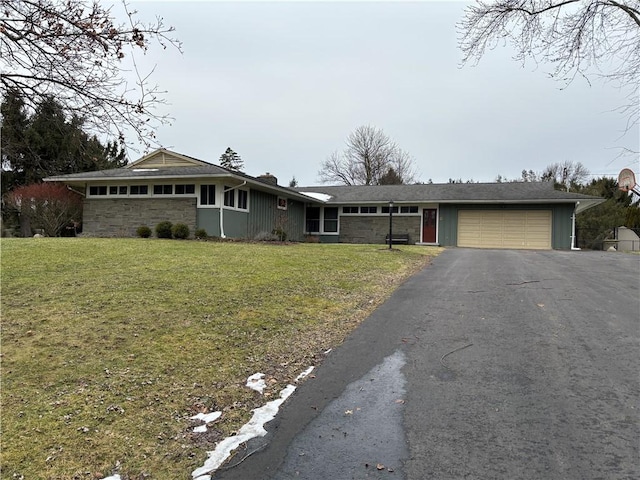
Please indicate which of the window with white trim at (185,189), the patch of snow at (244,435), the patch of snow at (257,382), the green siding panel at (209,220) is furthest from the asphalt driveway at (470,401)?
the window with white trim at (185,189)

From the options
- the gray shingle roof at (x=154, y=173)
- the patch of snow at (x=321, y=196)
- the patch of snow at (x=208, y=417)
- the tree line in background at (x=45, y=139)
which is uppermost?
the gray shingle roof at (x=154, y=173)

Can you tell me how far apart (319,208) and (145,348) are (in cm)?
2085

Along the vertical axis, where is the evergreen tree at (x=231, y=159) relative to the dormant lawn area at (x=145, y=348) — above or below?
above

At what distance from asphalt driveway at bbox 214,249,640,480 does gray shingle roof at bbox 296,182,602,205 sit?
15.0 m

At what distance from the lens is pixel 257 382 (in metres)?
4.04

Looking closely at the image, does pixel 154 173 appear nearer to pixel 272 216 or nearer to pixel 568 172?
pixel 272 216

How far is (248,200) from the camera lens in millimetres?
18000

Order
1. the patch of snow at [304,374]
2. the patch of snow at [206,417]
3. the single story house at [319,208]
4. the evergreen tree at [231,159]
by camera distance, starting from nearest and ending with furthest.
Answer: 1. the patch of snow at [206,417]
2. the patch of snow at [304,374]
3. the single story house at [319,208]
4. the evergreen tree at [231,159]

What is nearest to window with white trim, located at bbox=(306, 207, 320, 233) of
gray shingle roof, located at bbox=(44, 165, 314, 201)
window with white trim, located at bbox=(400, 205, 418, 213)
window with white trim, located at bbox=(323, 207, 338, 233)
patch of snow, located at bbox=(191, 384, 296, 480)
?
window with white trim, located at bbox=(323, 207, 338, 233)

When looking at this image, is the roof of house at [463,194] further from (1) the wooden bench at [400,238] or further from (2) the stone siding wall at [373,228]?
(1) the wooden bench at [400,238]

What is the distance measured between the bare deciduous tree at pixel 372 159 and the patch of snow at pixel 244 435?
→ 41955 mm

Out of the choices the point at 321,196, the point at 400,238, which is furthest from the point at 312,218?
the point at 400,238

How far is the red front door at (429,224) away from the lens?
2273 cm

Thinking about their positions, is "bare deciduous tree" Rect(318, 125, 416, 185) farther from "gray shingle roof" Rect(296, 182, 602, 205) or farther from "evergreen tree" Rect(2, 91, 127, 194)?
"evergreen tree" Rect(2, 91, 127, 194)
